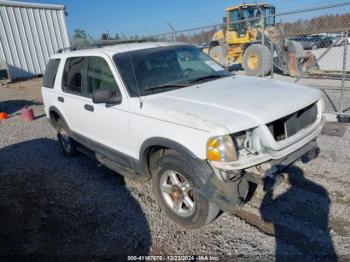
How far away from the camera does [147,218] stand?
3496mm

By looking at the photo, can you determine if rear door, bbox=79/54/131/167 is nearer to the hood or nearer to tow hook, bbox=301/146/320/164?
the hood

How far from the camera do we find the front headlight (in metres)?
2.56

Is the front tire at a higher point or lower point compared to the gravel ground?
higher

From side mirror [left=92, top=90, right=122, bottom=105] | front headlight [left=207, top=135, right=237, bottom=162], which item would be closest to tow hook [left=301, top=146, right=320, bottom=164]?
front headlight [left=207, top=135, right=237, bottom=162]

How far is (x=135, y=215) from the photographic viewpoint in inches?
141

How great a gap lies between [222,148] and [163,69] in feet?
5.71

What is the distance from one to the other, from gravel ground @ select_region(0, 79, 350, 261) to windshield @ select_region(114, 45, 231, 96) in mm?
1526

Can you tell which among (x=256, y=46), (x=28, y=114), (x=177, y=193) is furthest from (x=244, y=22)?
Result: (x=177, y=193)

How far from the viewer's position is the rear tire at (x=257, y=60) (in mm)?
12070

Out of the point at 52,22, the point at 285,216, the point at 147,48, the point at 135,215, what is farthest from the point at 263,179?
the point at 52,22

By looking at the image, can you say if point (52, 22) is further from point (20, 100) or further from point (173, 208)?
point (173, 208)

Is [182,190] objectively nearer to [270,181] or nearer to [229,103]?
[270,181]

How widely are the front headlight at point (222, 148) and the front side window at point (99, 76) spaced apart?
1573 mm

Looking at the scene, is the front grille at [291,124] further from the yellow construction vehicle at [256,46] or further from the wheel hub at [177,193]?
the yellow construction vehicle at [256,46]
